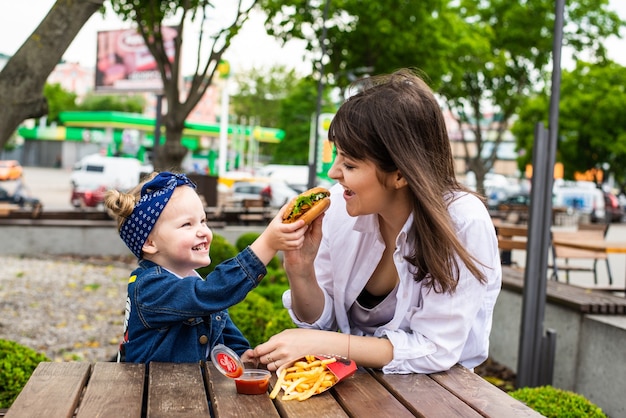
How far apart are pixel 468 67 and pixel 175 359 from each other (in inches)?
989

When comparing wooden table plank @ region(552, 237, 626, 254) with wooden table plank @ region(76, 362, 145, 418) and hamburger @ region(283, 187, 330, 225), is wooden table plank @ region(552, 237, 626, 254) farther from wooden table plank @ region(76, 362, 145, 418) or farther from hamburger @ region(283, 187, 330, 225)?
wooden table plank @ region(76, 362, 145, 418)

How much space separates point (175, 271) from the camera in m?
2.96

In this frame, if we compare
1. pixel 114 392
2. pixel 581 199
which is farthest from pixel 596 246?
pixel 581 199

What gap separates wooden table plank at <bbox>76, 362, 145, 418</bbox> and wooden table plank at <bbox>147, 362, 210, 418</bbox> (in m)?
0.04

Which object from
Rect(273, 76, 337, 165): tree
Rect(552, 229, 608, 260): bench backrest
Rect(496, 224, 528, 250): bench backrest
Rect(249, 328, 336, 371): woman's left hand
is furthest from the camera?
Rect(273, 76, 337, 165): tree

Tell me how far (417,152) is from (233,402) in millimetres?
1011

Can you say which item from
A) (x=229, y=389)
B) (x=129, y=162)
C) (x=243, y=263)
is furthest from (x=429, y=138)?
(x=129, y=162)

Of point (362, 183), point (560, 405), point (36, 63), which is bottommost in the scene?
point (560, 405)

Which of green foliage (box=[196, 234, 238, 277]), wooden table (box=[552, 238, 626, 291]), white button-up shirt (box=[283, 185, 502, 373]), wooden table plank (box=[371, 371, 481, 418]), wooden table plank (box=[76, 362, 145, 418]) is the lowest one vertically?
green foliage (box=[196, 234, 238, 277])

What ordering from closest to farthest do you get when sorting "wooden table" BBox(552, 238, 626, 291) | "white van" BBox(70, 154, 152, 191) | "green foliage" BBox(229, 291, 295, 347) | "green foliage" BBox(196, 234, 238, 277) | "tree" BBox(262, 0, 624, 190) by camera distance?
1. "green foliage" BBox(229, 291, 295, 347)
2. "wooden table" BBox(552, 238, 626, 291)
3. "green foliage" BBox(196, 234, 238, 277)
4. "tree" BBox(262, 0, 624, 190)
5. "white van" BBox(70, 154, 152, 191)

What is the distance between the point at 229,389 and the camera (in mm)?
2387

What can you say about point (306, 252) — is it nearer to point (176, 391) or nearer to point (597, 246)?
point (176, 391)

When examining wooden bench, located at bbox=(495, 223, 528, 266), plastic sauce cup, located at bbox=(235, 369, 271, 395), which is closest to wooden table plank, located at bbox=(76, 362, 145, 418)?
plastic sauce cup, located at bbox=(235, 369, 271, 395)

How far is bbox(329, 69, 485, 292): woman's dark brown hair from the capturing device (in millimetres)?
2611
